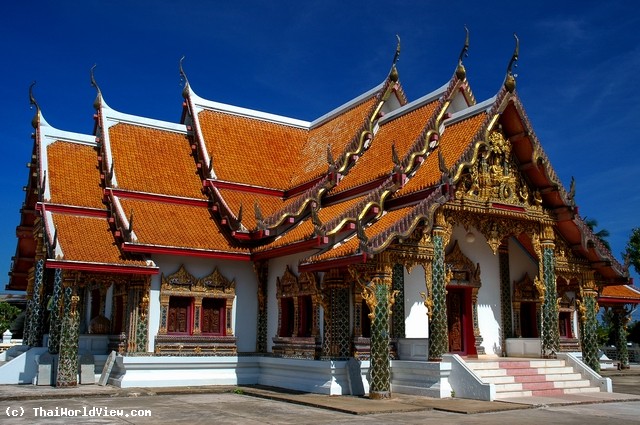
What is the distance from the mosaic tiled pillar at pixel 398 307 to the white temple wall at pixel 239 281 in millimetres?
3670

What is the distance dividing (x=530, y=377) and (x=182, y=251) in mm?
7534

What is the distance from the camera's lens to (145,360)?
14461 millimetres

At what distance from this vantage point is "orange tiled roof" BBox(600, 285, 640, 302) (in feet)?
75.4

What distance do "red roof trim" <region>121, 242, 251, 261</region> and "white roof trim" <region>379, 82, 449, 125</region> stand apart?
496 cm

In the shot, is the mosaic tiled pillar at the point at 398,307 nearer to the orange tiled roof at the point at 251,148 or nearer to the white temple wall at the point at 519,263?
the white temple wall at the point at 519,263

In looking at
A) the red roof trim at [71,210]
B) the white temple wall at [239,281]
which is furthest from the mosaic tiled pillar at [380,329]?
the red roof trim at [71,210]

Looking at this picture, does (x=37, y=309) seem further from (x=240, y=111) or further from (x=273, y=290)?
(x=240, y=111)

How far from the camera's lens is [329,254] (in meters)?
12.9

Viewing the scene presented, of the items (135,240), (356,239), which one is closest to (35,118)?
(135,240)

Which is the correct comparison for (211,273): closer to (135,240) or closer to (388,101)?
(135,240)

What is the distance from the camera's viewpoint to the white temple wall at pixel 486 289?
1538 cm

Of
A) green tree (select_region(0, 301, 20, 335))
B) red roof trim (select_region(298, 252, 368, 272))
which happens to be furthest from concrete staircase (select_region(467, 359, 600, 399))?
green tree (select_region(0, 301, 20, 335))

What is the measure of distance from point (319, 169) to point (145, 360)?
20.7ft

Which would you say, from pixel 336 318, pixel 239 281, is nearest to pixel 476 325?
pixel 336 318
